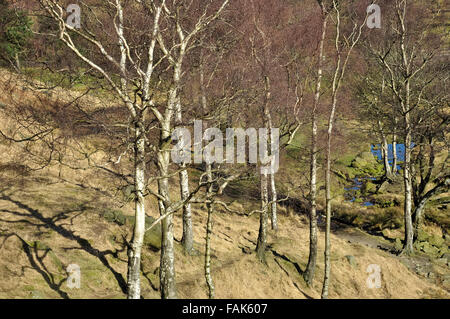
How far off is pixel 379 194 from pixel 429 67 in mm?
10588

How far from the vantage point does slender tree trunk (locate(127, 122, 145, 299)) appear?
33.7ft

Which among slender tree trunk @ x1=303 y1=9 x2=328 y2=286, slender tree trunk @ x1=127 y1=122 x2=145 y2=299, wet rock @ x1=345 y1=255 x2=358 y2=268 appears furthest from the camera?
wet rock @ x1=345 y1=255 x2=358 y2=268

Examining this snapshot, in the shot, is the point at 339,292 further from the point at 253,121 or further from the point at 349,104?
the point at 349,104

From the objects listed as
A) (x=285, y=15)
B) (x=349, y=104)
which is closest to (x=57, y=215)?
(x=285, y=15)

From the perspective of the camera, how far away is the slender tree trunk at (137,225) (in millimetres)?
10258

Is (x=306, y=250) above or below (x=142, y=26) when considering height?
below

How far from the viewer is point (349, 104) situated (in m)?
42.3

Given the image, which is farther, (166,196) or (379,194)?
(379,194)
